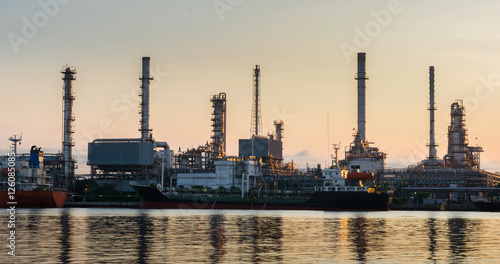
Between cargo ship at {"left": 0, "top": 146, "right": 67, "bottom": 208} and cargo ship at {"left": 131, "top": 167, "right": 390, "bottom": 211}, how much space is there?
16.0m

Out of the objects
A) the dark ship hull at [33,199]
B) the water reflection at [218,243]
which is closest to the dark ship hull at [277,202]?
the dark ship hull at [33,199]

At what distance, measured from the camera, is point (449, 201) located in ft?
536

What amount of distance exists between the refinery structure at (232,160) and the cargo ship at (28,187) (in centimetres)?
2651

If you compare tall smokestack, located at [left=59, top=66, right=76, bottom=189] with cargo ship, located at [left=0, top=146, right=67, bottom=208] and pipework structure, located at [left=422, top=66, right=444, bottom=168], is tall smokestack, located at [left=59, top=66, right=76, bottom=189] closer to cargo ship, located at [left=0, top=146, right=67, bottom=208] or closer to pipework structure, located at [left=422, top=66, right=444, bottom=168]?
cargo ship, located at [left=0, top=146, right=67, bottom=208]

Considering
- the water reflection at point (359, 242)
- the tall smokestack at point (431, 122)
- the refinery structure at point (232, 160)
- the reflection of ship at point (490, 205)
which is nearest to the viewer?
the water reflection at point (359, 242)

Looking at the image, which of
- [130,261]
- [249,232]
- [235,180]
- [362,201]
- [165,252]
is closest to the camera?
[130,261]

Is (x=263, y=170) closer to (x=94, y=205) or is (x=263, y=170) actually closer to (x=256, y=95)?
(x=256, y=95)

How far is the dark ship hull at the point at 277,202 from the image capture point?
404 feet

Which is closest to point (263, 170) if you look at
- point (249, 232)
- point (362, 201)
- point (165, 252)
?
point (362, 201)

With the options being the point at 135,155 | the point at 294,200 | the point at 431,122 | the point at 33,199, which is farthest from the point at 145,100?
the point at 431,122

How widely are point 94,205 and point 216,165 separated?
94.6ft

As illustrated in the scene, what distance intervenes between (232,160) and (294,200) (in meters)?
30.4

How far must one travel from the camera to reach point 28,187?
138 m

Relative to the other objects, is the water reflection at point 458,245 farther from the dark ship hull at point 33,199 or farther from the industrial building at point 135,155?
the industrial building at point 135,155
